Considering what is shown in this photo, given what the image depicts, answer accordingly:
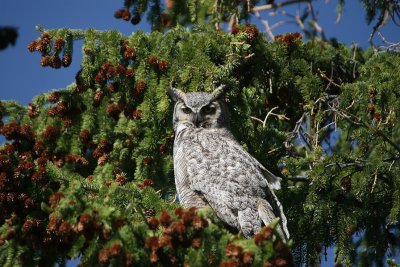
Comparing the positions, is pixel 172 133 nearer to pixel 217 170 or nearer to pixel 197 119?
pixel 197 119

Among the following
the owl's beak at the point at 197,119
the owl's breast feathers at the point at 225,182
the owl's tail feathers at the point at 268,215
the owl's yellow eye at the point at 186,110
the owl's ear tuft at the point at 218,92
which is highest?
the owl's ear tuft at the point at 218,92

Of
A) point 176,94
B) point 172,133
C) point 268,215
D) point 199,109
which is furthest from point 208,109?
point 268,215

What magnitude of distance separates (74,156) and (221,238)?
7.06 ft

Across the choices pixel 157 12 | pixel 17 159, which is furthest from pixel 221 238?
pixel 157 12

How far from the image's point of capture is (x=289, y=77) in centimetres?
531

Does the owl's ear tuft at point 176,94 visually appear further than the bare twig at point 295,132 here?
No

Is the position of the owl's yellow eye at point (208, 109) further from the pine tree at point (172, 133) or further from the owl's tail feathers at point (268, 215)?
the owl's tail feathers at point (268, 215)

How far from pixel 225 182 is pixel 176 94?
0.85 m

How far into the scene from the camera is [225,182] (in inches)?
159

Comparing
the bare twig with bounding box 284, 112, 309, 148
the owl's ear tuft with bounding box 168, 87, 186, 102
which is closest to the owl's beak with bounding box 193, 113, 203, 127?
the owl's ear tuft with bounding box 168, 87, 186, 102

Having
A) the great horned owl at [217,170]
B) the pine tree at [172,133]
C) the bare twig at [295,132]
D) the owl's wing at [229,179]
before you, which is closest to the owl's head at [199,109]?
the great horned owl at [217,170]

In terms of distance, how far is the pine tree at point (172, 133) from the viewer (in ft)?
12.6

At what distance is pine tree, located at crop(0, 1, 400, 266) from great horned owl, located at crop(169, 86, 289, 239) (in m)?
0.16

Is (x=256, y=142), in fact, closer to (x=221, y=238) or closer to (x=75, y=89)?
(x=75, y=89)
